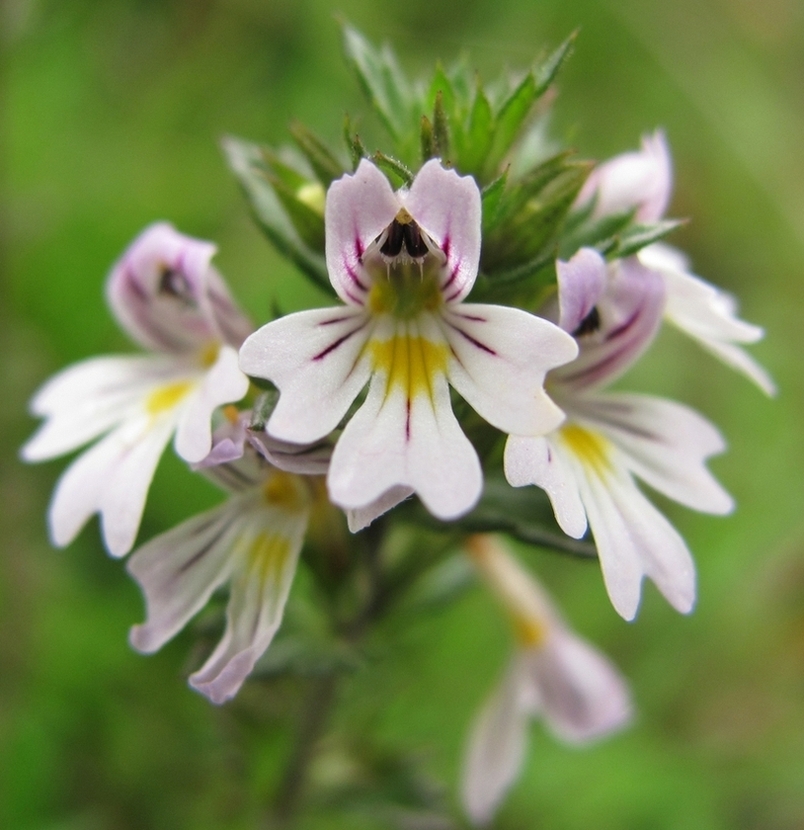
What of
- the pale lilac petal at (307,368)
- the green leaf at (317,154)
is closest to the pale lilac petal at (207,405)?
the pale lilac petal at (307,368)

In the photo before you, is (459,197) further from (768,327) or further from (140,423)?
(768,327)

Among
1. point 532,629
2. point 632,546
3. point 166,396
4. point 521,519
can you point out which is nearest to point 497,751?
point 532,629

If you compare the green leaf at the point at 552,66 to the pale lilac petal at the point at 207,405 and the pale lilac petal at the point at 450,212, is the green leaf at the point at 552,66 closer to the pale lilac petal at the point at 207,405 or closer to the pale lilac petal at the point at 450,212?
the pale lilac petal at the point at 450,212

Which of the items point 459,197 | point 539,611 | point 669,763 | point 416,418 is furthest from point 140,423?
point 669,763

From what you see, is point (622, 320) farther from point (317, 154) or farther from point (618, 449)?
point (317, 154)

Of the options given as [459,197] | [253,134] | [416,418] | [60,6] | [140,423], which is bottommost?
[416,418]

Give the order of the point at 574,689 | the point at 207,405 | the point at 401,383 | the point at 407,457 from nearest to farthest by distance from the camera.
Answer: the point at 407,457 → the point at 401,383 → the point at 207,405 → the point at 574,689

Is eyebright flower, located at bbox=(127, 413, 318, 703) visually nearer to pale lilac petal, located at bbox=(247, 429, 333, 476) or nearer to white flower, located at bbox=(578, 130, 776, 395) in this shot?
pale lilac petal, located at bbox=(247, 429, 333, 476)
